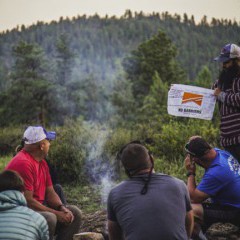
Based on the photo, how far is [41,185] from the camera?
14.8ft

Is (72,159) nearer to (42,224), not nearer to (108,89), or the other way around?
(42,224)

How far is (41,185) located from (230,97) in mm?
2209

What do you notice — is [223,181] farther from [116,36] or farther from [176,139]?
[116,36]

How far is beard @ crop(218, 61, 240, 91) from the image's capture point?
494 centimetres

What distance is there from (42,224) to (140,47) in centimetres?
4325

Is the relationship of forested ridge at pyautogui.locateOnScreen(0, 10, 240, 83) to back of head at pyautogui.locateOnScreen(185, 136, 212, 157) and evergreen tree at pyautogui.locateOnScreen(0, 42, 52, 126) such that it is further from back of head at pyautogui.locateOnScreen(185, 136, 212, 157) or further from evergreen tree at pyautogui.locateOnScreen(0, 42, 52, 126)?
back of head at pyautogui.locateOnScreen(185, 136, 212, 157)

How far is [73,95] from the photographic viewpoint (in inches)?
1913

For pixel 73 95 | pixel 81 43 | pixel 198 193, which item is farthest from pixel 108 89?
pixel 81 43

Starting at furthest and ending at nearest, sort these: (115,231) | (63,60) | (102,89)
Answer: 1. (102,89)
2. (63,60)
3. (115,231)

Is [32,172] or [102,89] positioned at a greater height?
[32,172]

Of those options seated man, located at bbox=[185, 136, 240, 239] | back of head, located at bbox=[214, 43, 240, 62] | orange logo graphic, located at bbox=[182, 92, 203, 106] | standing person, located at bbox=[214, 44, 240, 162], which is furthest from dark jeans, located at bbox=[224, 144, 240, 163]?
back of head, located at bbox=[214, 43, 240, 62]

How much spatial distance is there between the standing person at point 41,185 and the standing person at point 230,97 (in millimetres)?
1831

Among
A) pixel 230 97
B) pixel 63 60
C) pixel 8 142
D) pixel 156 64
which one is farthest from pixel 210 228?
pixel 63 60

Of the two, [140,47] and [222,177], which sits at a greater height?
[140,47]
